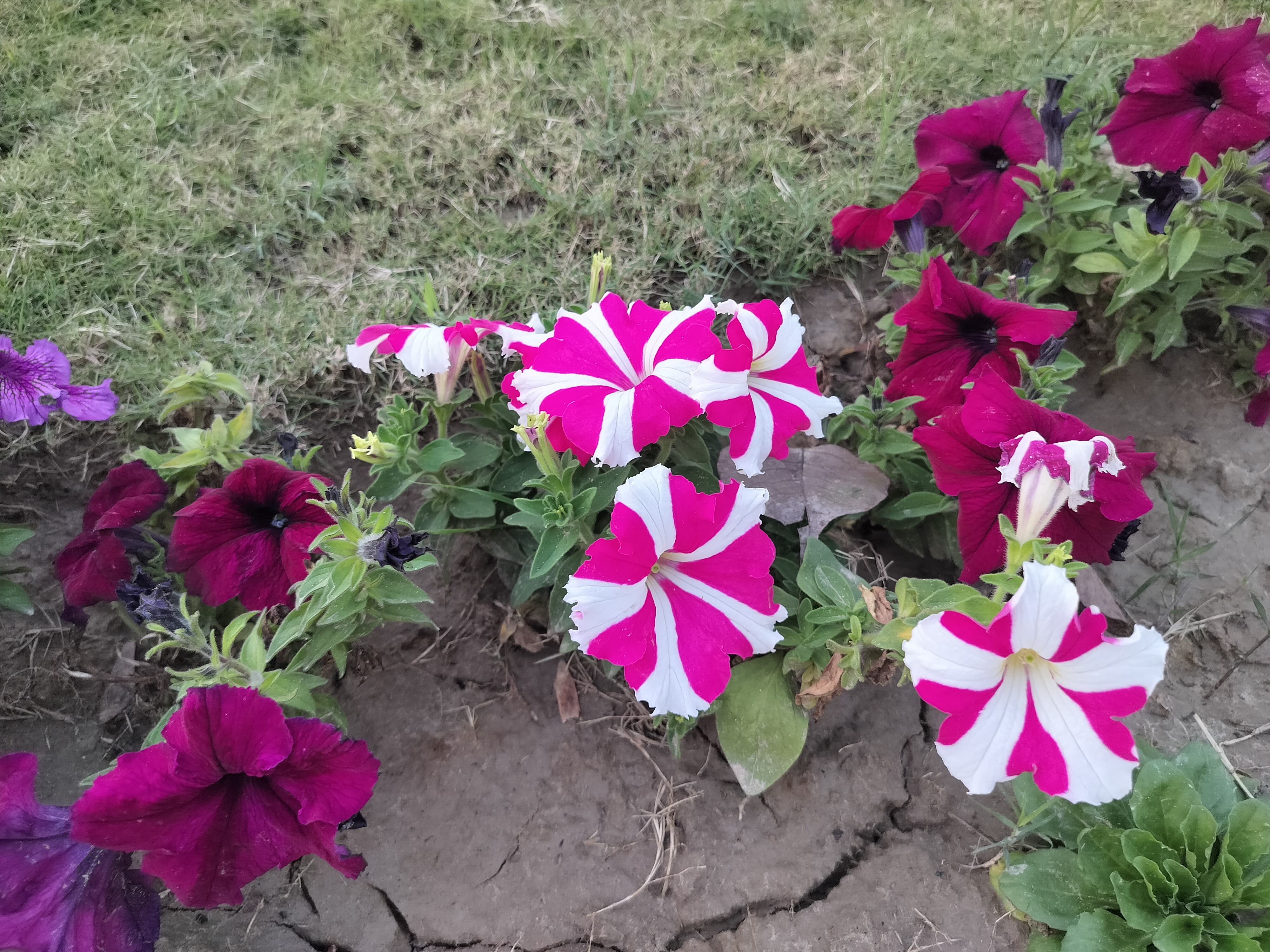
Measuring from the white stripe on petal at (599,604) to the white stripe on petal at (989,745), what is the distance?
49 centimetres

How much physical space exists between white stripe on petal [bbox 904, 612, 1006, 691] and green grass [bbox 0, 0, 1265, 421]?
56.6 inches

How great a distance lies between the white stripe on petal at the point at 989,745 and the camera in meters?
1.16

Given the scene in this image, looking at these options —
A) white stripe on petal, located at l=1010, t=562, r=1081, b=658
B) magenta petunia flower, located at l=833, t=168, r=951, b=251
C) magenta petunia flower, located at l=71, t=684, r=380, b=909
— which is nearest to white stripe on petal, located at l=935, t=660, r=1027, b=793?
white stripe on petal, located at l=1010, t=562, r=1081, b=658

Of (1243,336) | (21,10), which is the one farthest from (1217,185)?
(21,10)

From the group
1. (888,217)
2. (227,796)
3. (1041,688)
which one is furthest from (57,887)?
(888,217)

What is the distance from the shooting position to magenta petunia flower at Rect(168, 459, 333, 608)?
5.28 ft

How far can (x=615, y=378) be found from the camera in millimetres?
1437

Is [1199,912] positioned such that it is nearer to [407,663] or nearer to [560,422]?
[560,422]

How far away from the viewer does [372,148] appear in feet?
8.42

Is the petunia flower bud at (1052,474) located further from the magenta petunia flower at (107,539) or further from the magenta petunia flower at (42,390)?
the magenta petunia flower at (42,390)

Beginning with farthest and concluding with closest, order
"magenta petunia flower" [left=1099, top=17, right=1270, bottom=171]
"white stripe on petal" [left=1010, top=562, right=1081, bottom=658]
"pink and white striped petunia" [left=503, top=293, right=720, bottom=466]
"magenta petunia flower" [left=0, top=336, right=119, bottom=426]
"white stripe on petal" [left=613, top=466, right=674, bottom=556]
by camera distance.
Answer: "magenta petunia flower" [left=1099, top=17, right=1270, bottom=171] < "magenta petunia flower" [left=0, top=336, right=119, bottom=426] < "pink and white striped petunia" [left=503, top=293, right=720, bottom=466] < "white stripe on petal" [left=613, top=466, right=674, bottom=556] < "white stripe on petal" [left=1010, top=562, right=1081, bottom=658]

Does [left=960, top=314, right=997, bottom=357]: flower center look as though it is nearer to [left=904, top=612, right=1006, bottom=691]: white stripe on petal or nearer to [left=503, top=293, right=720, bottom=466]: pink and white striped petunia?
[left=503, top=293, right=720, bottom=466]: pink and white striped petunia

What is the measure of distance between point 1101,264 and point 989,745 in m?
1.44

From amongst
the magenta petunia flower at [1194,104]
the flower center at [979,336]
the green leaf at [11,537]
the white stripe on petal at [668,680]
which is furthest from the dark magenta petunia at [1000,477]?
the green leaf at [11,537]
